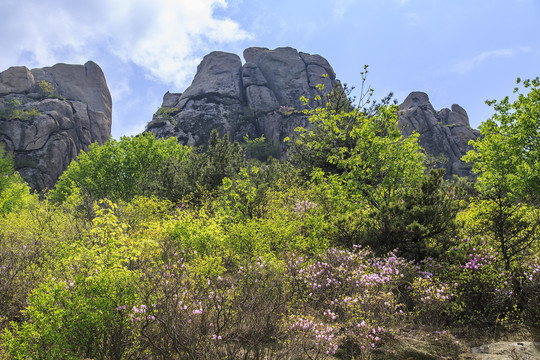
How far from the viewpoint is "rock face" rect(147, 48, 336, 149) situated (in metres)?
71.9

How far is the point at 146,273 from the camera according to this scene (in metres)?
4.29

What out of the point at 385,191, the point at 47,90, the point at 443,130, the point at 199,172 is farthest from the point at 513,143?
the point at 47,90

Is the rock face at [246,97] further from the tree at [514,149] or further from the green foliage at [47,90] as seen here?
the tree at [514,149]

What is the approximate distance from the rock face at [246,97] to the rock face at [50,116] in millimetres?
15854

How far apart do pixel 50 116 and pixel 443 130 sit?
306 ft

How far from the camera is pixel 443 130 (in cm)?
7756

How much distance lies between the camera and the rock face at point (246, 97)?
71938 millimetres

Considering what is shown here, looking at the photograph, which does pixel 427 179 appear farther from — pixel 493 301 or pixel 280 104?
pixel 280 104

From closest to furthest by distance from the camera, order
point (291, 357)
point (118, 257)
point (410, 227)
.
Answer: point (291, 357) < point (118, 257) < point (410, 227)

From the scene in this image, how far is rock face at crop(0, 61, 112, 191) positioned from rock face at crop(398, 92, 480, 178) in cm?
7738

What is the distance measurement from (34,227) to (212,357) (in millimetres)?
10934

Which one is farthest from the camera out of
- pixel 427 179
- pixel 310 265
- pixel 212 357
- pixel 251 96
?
pixel 251 96

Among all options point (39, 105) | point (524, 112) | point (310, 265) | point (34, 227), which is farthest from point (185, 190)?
point (39, 105)

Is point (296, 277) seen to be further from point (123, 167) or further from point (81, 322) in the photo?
point (123, 167)
